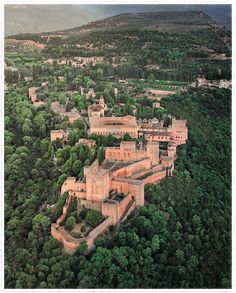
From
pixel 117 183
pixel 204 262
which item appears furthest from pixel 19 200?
pixel 204 262

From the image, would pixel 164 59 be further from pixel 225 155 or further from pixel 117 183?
pixel 117 183

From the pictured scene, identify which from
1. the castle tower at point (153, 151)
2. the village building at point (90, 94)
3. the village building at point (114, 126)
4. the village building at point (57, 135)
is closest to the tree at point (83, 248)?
the castle tower at point (153, 151)

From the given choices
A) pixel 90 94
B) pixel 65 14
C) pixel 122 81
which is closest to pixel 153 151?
pixel 90 94

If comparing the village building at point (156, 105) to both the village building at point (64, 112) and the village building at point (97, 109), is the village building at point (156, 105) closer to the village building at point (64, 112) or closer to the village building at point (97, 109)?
the village building at point (97, 109)

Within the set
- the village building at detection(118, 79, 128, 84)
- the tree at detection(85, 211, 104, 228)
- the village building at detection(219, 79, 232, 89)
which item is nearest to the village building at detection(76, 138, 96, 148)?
the tree at detection(85, 211, 104, 228)

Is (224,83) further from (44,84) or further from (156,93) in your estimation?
(44,84)

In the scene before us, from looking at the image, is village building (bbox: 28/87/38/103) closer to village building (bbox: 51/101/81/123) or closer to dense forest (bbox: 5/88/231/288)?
dense forest (bbox: 5/88/231/288)
